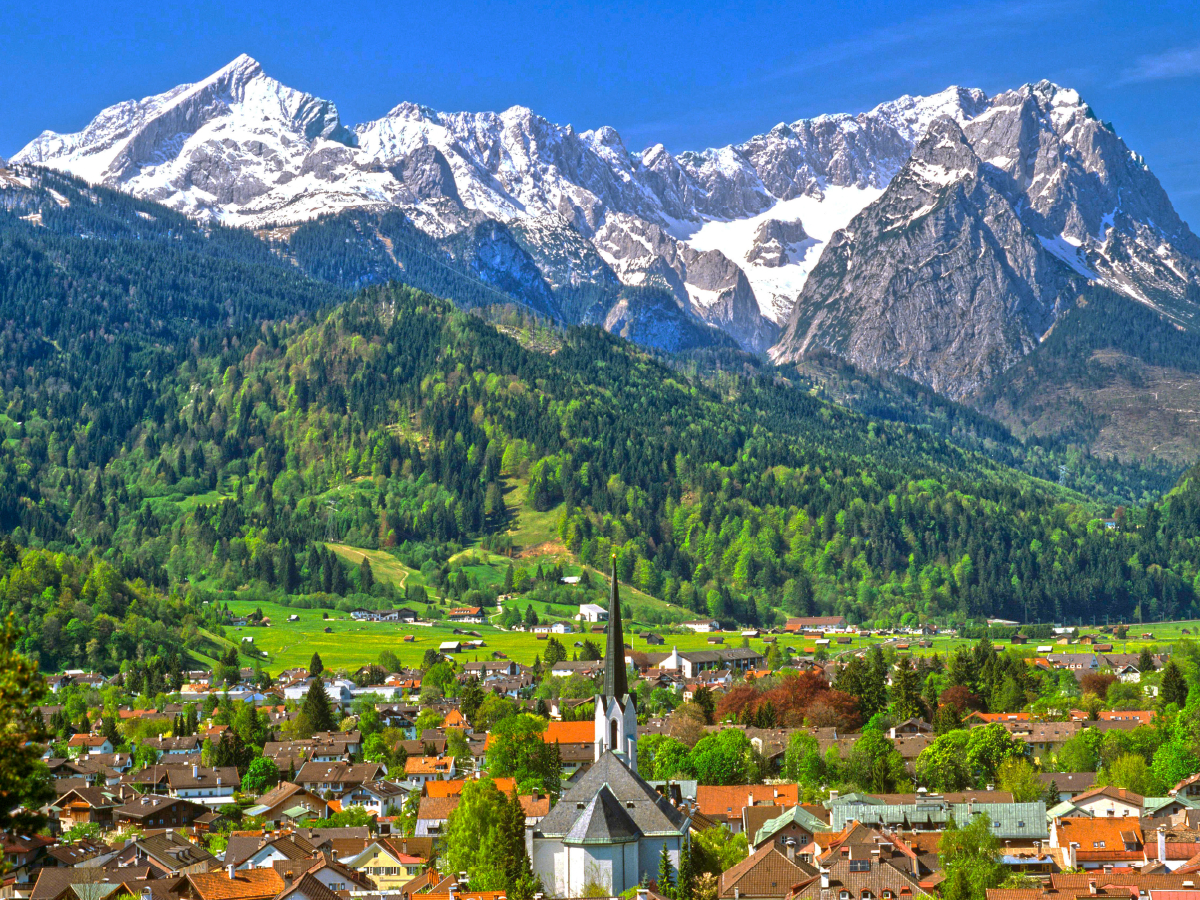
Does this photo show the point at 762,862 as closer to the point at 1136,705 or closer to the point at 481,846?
the point at 481,846

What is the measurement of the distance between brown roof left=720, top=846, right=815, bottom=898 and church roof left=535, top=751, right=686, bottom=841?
11.8 feet

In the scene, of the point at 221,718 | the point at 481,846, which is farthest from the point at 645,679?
the point at 481,846

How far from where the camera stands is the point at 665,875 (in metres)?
78.1

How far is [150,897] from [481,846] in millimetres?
16140

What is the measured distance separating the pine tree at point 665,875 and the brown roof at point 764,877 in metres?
3.03

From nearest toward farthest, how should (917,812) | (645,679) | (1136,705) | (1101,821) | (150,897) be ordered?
1. (150,897)
2. (1101,821)
3. (917,812)
4. (1136,705)
5. (645,679)

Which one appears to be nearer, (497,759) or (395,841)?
(395,841)

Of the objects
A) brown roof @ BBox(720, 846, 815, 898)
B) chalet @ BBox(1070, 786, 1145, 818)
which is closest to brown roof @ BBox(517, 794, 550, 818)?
brown roof @ BBox(720, 846, 815, 898)

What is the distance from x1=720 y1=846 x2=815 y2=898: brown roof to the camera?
262 feet

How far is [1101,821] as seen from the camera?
95188mm

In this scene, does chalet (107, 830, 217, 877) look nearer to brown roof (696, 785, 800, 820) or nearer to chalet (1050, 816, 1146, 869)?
brown roof (696, 785, 800, 820)

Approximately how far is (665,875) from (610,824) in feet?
11.7

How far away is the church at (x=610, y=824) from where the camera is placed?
77812mm

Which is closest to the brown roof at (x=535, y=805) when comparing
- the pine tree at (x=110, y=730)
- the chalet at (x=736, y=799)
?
the chalet at (x=736, y=799)
